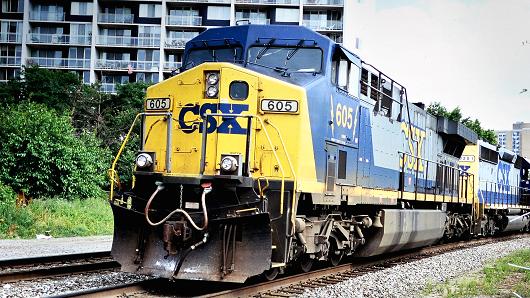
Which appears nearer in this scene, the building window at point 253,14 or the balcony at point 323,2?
the balcony at point 323,2

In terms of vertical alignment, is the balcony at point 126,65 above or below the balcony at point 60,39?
below

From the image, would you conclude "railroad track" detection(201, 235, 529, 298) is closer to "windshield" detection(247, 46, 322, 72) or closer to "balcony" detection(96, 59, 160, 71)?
"windshield" detection(247, 46, 322, 72)

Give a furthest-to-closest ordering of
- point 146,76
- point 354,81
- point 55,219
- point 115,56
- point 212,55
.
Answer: point 115,56 → point 146,76 → point 55,219 → point 354,81 → point 212,55

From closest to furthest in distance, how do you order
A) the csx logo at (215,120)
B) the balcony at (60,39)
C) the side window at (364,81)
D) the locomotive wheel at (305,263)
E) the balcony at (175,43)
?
the csx logo at (215,120) → the locomotive wheel at (305,263) → the side window at (364,81) → the balcony at (175,43) → the balcony at (60,39)

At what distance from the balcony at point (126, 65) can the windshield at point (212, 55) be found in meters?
40.5

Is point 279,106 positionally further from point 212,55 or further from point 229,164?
point 212,55

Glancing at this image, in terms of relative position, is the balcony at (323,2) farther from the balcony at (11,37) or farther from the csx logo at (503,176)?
the csx logo at (503,176)

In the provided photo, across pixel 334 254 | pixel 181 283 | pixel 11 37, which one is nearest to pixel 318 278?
pixel 334 254

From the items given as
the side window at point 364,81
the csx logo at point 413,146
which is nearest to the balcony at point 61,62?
the csx logo at point 413,146

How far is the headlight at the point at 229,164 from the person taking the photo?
6840mm

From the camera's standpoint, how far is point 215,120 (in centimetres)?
739

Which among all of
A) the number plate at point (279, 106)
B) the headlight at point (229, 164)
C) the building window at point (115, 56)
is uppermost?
the building window at point (115, 56)

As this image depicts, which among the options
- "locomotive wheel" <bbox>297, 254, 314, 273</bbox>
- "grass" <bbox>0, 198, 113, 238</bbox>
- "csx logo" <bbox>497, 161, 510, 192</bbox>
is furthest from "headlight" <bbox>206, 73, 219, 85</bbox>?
"csx logo" <bbox>497, 161, 510, 192</bbox>

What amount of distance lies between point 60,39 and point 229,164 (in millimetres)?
46030
